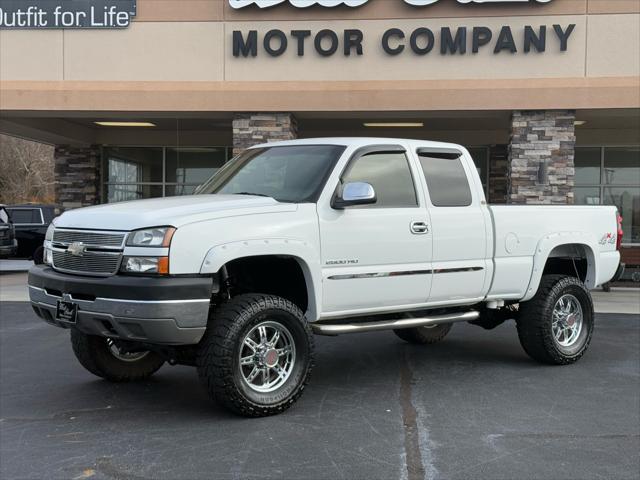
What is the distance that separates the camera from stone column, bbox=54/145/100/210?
18.3 metres

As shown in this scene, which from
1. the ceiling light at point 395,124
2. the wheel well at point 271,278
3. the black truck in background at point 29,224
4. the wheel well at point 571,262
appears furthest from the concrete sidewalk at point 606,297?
the wheel well at point 271,278

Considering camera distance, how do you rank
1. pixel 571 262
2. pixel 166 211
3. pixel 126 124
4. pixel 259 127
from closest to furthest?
pixel 166 211, pixel 571 262, pixel 259 127, pixel 126 124

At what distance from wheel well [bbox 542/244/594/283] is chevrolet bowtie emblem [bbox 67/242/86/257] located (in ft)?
15.1

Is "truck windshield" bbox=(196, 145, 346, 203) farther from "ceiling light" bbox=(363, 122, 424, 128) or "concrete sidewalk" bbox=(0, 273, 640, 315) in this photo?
"ceiling light" bbox=(363, 122, 424, 128)

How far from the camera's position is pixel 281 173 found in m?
6.00

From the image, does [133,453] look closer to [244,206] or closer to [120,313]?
[120,313]

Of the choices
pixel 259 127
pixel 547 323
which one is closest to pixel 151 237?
pixel 547 323

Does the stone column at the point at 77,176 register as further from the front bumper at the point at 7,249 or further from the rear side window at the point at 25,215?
the rear side window at the point at 25,215

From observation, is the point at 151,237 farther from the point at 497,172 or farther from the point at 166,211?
the point at 497,172

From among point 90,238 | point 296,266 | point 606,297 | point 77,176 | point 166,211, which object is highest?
point 77,176

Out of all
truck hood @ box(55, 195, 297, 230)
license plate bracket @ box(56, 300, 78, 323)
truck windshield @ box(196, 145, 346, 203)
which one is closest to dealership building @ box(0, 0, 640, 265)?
truck windshield @ box(196, 145, 346, 203)

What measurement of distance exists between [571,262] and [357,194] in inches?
136

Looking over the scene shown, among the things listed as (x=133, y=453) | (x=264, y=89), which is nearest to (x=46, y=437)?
(x=133, y=453)

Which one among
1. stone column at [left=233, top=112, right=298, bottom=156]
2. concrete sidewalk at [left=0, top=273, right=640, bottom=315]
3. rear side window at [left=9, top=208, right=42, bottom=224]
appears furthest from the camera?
rear side window at [left=9, top=208, right=42, bottom=224]
